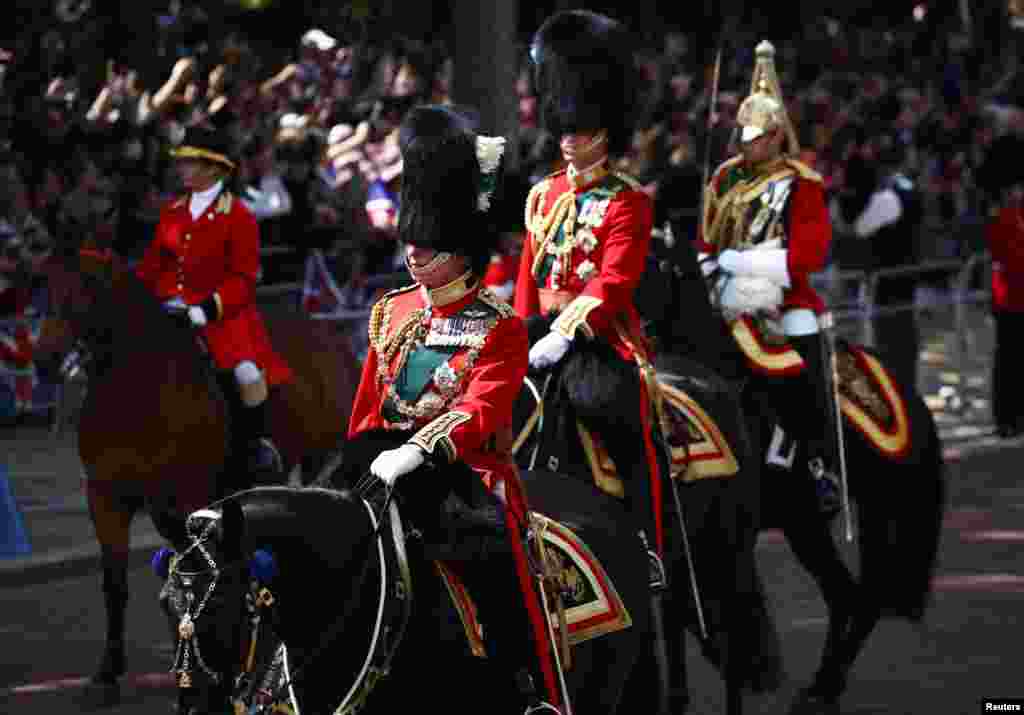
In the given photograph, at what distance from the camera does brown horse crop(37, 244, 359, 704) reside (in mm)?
10320

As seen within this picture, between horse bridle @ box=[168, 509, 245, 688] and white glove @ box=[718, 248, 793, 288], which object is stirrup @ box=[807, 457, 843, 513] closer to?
white glove @ box=[718, 248, 793, 288]

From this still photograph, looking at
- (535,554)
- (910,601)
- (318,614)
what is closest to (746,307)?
(910,601)

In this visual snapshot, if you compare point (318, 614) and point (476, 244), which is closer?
point (318, 614)

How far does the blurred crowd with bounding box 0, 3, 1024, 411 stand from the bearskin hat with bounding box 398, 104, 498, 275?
15.6 feet

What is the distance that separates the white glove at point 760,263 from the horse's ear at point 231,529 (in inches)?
201

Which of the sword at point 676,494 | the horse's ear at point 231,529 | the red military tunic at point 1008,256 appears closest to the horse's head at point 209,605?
the horse's ear at point 231,529

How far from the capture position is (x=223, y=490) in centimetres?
1131

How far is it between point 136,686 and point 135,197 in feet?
23.3

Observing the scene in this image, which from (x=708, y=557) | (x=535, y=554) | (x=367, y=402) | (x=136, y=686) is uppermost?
(x=367, y=402)

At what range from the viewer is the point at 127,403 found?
34.3ft

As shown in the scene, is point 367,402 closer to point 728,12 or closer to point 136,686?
point 136,686

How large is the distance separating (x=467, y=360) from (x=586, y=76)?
2.51 metres

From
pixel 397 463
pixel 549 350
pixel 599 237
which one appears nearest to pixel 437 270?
pixel 397 463

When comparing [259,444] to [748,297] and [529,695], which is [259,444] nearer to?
[748,297]
